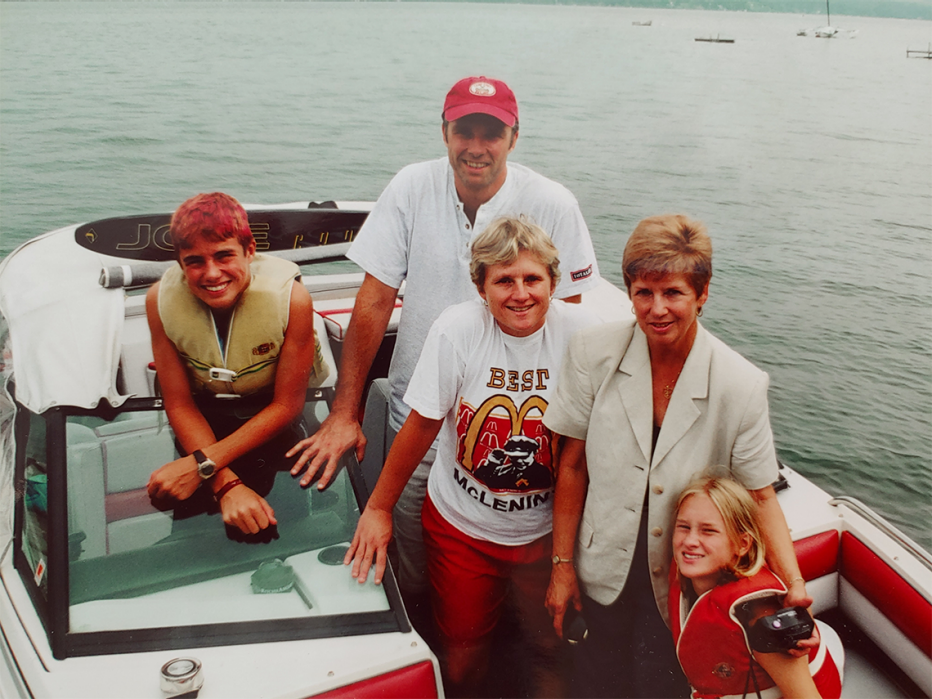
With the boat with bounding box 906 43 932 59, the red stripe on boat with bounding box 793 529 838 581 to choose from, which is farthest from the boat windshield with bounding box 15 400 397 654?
the boat with bounding box 906 43 932 59

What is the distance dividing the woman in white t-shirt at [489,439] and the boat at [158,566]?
200mm

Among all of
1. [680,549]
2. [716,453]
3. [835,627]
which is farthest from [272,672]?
[835,627]

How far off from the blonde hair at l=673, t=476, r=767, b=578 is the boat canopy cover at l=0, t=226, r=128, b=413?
1.62 m

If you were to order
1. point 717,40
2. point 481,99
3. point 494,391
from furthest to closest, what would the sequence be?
point 717,40 → point 481,99 → point 494,391

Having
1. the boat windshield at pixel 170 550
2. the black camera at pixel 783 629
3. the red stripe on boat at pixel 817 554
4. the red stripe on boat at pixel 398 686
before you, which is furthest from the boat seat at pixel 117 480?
the red stripe on boat at pixel 817 554

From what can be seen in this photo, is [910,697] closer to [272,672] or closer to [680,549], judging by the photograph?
[680,549]

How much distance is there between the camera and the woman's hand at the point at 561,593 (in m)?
1.94

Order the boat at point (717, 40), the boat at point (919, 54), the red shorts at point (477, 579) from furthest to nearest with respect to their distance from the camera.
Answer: the boat at point (717, 40)
the boat at point (919, 54)
the red shorts at point (477, 579)

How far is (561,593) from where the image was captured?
196 cm

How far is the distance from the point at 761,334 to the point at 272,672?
27.9 feet

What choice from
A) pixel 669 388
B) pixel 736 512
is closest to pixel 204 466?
pixel 669 388

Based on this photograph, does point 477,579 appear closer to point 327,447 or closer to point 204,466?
point 327,447

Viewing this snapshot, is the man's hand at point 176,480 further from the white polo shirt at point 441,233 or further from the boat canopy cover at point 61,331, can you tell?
the white polo shirt at point 441,233

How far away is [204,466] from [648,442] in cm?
116
